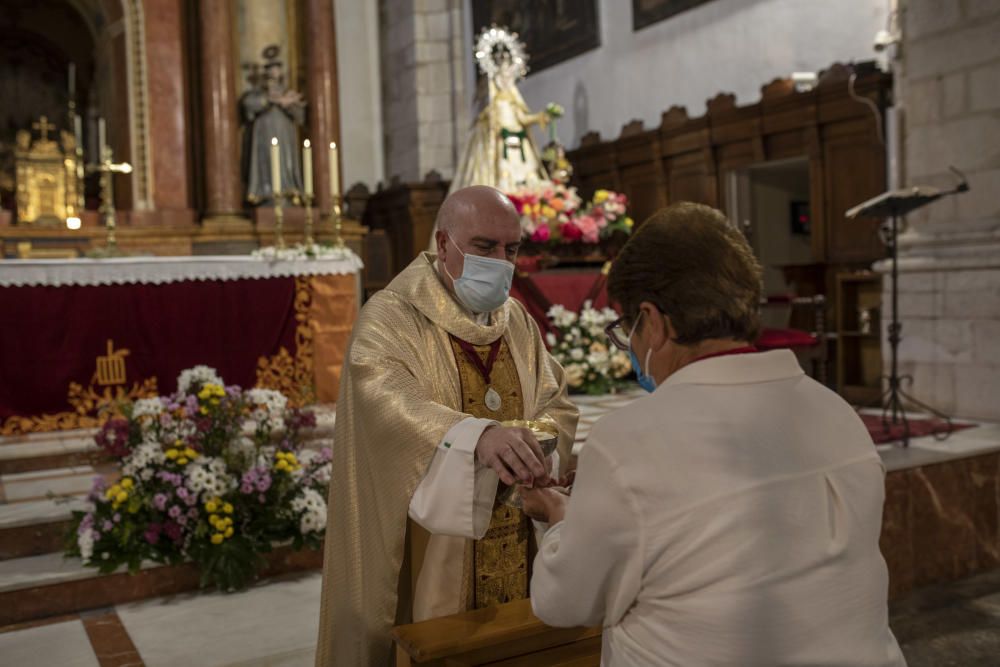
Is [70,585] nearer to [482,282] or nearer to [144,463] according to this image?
[144,463]

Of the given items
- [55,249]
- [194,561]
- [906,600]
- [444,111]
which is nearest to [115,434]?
[194,561]

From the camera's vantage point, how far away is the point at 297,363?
22.5 feet

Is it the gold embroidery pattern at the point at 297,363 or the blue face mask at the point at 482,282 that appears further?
the gold embroidery pattern at the point at 297,363

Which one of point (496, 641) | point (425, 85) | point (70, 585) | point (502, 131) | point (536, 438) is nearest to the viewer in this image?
point (496, 641)

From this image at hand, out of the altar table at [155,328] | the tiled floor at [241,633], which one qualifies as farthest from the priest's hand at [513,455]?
the altar table at [155,328]

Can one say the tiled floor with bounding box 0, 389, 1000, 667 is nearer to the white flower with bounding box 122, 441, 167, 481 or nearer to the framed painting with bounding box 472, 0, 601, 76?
the white flower with bounding box 122, 441, 167, 481

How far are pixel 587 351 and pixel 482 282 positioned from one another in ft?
17.7

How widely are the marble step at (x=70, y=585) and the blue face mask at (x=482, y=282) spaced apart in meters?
2.21

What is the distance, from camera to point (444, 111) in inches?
500

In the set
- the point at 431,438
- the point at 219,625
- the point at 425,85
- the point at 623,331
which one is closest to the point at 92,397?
the point at 219,625

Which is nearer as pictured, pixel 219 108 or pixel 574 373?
pixel 574 373

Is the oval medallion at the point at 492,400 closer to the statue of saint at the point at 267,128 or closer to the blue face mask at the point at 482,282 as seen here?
the blue face mask at the point at 482,282

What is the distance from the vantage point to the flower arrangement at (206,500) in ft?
13.1

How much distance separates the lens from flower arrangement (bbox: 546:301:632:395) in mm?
7531
